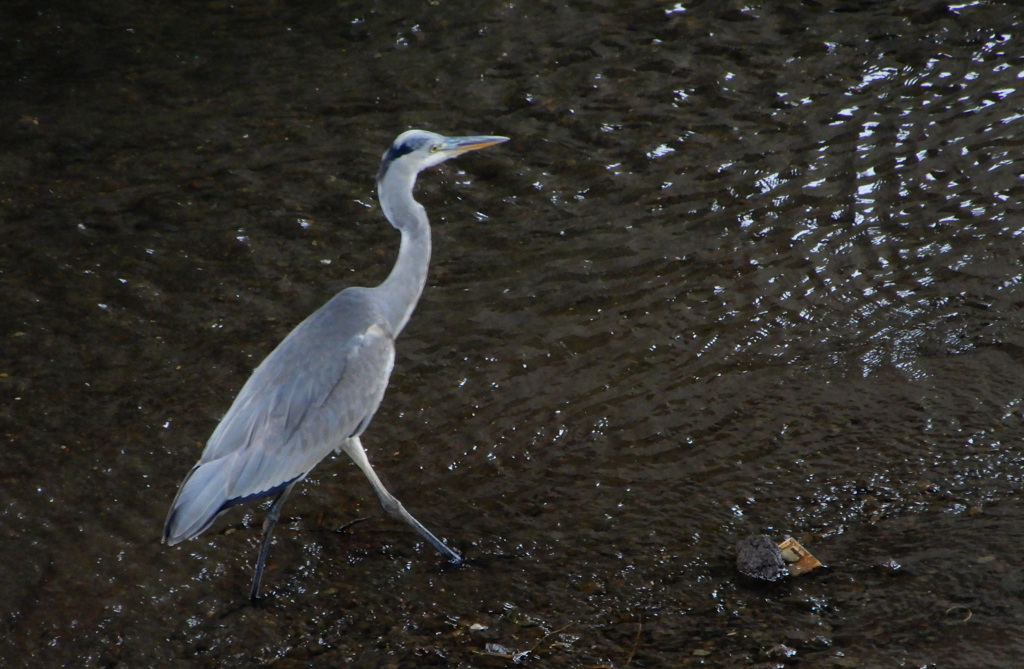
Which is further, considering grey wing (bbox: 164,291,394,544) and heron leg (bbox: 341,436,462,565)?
heron leg (bbox: 341,436,462,565)

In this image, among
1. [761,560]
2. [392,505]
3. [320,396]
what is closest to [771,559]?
[761,560]

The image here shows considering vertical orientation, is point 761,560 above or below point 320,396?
below

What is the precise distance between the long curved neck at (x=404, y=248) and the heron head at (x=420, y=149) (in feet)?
0.15

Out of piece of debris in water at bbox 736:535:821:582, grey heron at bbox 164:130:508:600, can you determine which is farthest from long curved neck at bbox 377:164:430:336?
piece of debris in water at bbox 736:535:821:582

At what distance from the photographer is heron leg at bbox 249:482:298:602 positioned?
3773 mm

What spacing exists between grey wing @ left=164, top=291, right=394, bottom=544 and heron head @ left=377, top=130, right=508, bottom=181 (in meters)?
0.57

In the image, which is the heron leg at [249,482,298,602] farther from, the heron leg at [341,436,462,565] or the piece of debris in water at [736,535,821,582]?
the piece of debris in water at [736,535,821,582]

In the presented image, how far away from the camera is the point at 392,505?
4.04m

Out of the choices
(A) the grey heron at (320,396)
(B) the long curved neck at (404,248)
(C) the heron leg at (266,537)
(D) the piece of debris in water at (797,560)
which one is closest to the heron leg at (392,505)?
(A) the grey heron at (320,396)

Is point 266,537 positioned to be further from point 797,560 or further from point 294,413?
point 797,560

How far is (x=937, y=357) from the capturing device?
15.5 feet

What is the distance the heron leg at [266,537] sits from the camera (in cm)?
377

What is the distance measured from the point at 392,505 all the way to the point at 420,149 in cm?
145

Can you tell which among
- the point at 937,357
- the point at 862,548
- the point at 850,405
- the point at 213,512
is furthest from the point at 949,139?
the point at 213,512
